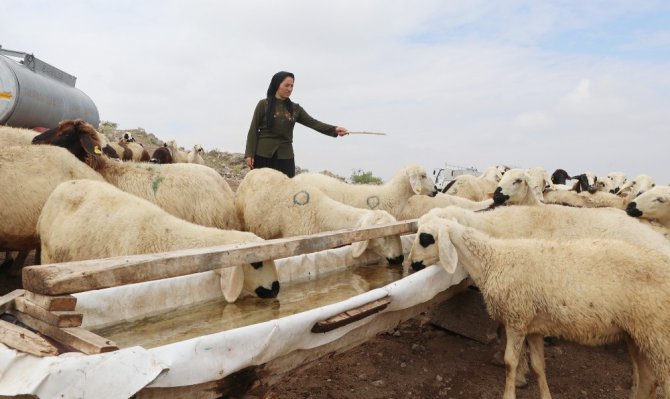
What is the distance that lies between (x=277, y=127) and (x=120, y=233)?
11.5 ft

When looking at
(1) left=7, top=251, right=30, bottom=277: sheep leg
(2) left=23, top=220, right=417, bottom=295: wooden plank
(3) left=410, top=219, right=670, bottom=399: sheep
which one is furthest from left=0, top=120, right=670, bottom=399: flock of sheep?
(1) left=7, top=251, right=30, bottom=277: sheep leg

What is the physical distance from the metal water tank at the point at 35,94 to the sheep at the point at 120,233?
5792mm

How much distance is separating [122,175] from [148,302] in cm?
297

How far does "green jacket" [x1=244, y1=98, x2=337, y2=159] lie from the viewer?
6992 millimetres

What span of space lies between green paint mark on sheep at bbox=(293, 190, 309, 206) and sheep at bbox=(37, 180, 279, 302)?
82.0 inches

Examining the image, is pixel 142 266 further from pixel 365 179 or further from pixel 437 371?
pixel 365 179

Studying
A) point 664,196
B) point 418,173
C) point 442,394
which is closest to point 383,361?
point 442,394

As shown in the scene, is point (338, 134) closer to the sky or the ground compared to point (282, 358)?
closer to the sky

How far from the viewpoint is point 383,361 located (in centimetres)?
482

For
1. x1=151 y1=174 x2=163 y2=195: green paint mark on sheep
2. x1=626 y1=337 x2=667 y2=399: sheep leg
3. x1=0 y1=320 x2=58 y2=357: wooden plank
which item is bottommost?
x1=626 y1=337 x2=667 y2=399: sheep leg

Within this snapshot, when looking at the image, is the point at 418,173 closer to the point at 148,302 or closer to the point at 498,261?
the point at 498,261

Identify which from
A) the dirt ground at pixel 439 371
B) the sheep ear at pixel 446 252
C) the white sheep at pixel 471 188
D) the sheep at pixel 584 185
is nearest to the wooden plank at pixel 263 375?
the sheep ear at pixel 446 252

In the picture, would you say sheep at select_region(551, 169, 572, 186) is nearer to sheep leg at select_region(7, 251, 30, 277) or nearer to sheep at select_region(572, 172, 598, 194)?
sheep at select_region(572, 172, 598, 194)

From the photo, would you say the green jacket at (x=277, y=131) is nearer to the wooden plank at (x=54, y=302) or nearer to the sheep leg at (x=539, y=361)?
the sheep leg at (x=539, y=361)
